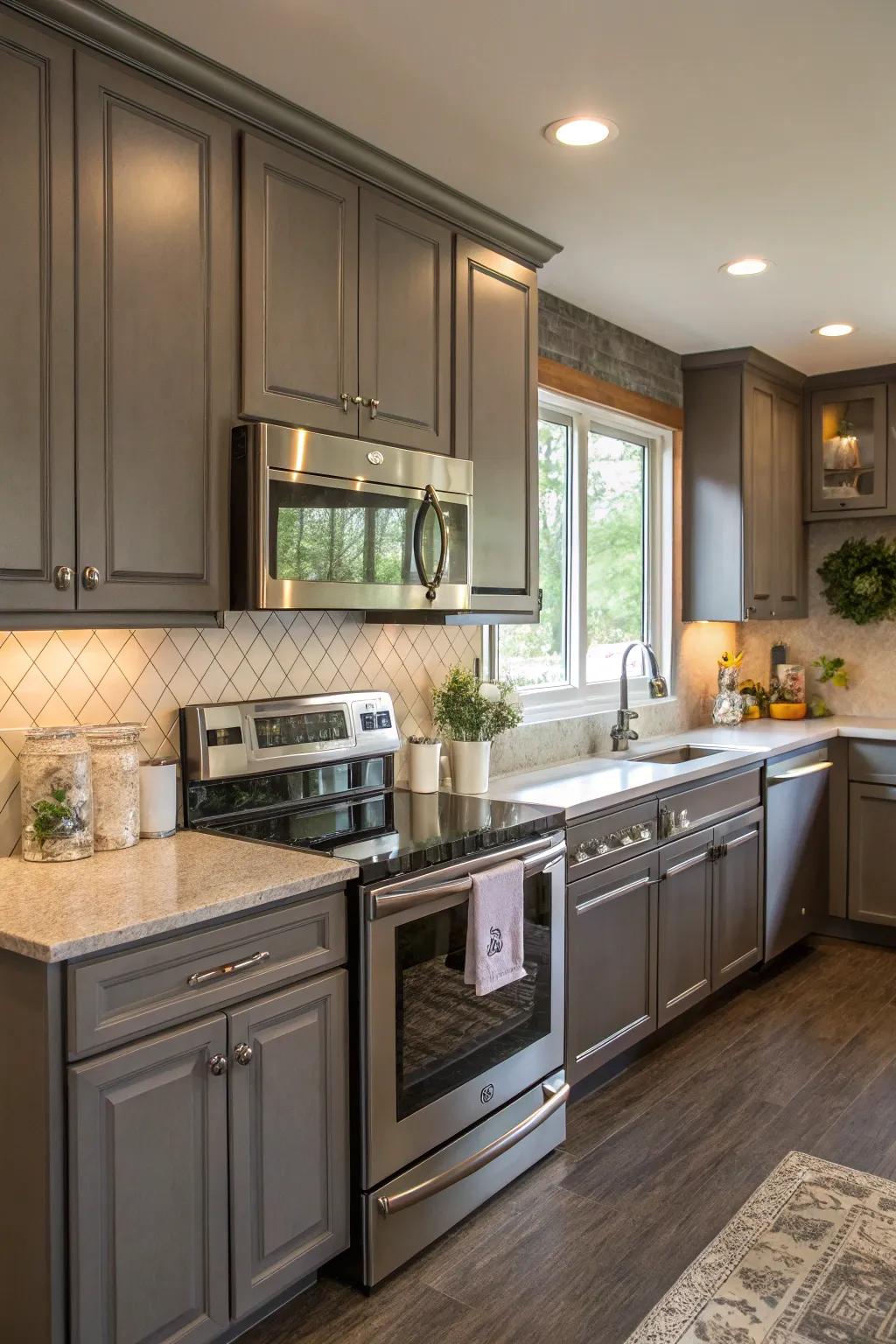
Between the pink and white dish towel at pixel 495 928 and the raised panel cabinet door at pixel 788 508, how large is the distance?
2.83 metres

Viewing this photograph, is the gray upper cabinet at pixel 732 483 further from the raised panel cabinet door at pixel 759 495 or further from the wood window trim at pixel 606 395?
the wood window trim at pixel 606 395

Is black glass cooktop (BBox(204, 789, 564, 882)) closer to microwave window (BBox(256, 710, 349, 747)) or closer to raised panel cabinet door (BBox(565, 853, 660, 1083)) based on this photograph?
microwave window (BBox(256, 710, 349, 747))

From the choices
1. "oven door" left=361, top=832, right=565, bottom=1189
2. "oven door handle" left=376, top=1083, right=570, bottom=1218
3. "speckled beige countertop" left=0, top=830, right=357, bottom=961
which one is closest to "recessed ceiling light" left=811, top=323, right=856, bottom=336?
"oven door" left=361, top=832, right=565, bottom=1189

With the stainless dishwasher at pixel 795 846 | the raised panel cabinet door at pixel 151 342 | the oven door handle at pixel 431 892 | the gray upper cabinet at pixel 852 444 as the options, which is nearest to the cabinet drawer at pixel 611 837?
the oven door handle at pixel 431 892

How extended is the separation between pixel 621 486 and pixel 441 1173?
291 cm

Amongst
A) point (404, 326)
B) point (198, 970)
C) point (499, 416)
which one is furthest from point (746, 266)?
point (198, 970)

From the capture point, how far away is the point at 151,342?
6.96 feet

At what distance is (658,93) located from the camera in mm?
2332

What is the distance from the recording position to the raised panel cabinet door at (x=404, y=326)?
262 centimetres

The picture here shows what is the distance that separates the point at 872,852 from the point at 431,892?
2980 millimetres

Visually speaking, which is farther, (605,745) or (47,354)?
(605,745)

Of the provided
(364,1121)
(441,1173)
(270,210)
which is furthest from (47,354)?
(441,1173)

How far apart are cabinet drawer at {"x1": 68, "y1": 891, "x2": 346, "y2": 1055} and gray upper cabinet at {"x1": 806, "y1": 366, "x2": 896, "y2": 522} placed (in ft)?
12.3

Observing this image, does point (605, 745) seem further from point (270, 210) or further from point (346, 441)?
point (270, 210)
